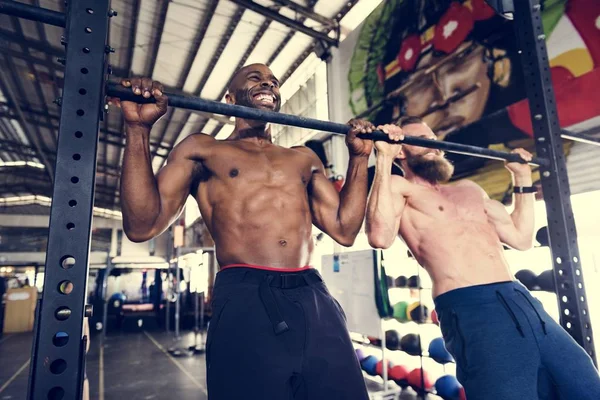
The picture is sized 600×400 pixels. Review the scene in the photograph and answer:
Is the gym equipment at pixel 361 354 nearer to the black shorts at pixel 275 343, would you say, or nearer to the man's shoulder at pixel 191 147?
the black shorts at pixel 275 343

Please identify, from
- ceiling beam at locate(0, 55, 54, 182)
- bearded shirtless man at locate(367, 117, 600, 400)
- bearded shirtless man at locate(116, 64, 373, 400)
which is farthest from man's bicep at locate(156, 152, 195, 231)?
ceiling beam at locate(0, 55, 54, 182)

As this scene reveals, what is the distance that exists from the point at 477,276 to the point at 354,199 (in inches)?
26.4

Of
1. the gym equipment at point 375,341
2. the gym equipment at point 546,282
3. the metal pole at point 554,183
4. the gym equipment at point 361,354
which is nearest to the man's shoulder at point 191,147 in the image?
the metal pole at point 554,183

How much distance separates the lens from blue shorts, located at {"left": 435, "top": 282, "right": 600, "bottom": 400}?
1.44 m

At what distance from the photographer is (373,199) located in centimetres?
178

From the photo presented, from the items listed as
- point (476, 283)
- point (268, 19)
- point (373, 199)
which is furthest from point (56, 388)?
point (268, 19)

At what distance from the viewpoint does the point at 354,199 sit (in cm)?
155

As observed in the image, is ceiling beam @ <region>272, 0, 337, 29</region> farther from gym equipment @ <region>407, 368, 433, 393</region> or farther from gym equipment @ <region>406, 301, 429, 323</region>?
gym equipment @ <region>407, 368, 433, 393</region>

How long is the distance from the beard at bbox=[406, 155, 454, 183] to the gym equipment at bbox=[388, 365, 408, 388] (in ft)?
9.39

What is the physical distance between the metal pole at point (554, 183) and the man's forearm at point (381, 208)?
2.12 feet

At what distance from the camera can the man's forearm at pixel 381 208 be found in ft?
5.70

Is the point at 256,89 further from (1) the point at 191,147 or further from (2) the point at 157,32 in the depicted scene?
(2) the point at 157,32

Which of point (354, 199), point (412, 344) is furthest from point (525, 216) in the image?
point (412, 344)

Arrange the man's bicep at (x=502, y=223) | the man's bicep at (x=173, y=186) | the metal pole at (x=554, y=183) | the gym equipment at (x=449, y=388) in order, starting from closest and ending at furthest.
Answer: the man's bicep at (x=173, y=186) < the metal pole at (x=554, y=183) < the man's bicep at (x=502, y=223) < the gym equipment at (x=449, y=388)
